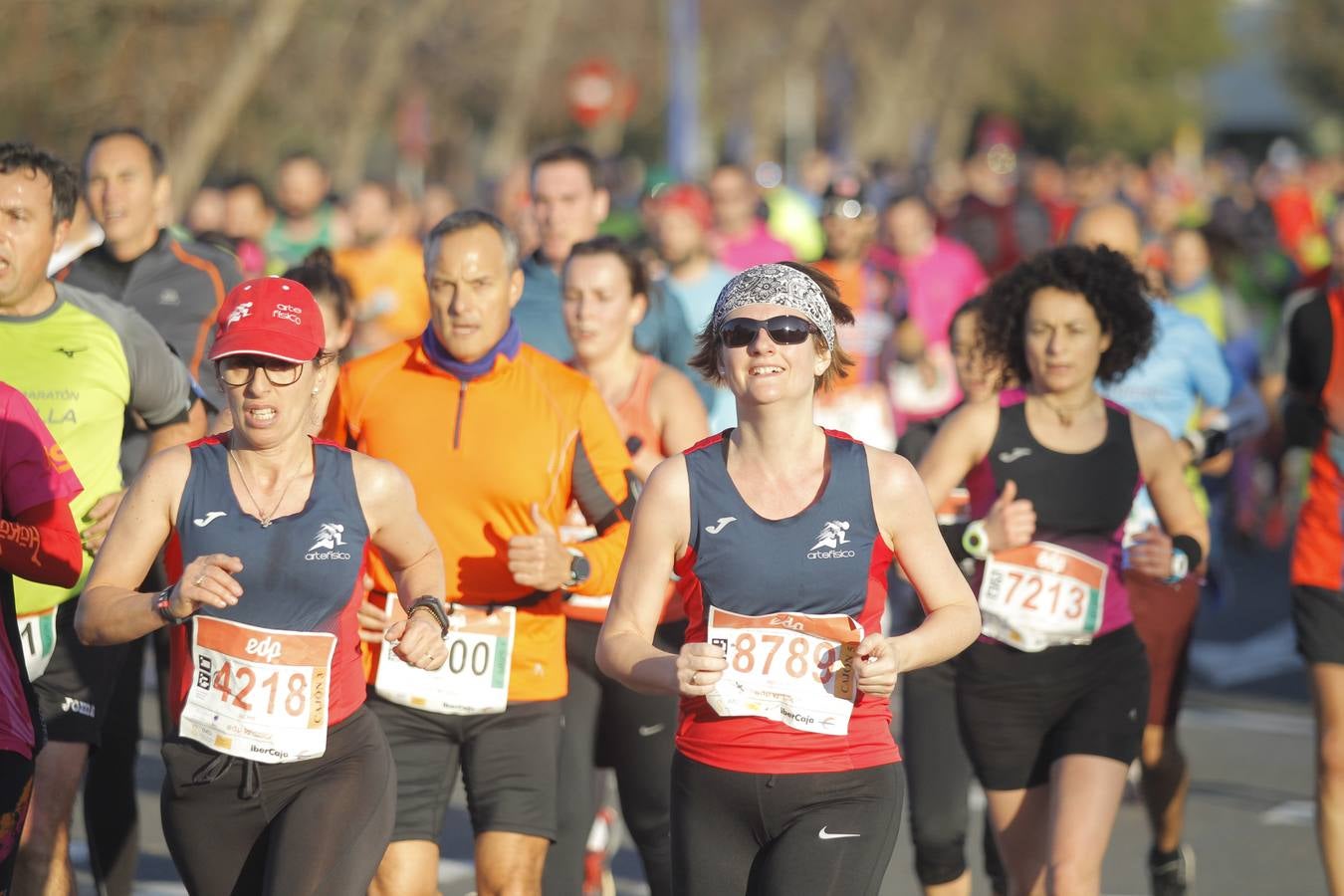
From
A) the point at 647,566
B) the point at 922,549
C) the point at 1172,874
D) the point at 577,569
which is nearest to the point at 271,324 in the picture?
the point at 647,566

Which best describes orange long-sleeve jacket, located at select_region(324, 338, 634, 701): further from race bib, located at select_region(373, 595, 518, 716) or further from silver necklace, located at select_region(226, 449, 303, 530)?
silver necklace, located at select_region(226, 449, 303, 530)

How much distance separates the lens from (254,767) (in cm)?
454

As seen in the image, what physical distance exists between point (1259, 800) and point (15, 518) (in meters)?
5.67

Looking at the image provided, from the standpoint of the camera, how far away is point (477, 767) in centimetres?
547

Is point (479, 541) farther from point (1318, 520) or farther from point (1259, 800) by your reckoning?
point (1259, 800)

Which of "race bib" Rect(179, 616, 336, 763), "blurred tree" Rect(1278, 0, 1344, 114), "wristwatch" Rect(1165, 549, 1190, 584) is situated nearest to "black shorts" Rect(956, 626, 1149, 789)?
"wristwatch" Rect(1165, 549, 1190, 584)

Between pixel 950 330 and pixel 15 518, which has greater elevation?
pixel 950 330

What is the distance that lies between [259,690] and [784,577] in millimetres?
1192

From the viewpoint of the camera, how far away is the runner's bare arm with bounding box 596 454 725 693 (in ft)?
14.3

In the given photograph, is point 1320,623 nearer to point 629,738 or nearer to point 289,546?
point 629,738

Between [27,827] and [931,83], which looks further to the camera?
[931,83]

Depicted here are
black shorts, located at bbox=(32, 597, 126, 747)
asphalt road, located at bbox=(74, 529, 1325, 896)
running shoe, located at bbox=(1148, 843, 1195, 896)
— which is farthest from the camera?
asphalt road, located at bbox=(74, 529, 1325, 896)

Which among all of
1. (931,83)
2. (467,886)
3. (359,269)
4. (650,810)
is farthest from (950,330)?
(931,83)

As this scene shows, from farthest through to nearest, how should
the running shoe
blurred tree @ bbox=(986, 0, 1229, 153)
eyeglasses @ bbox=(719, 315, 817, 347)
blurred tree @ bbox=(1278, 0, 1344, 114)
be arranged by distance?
blurred tree @ bbox=(1278, 0, 1344, 114) → blurred tree @ bbox=(986, 0, 1229, 153) → the running shoe → eyeglasses @ bbox=(719, 315, 817, 347)
